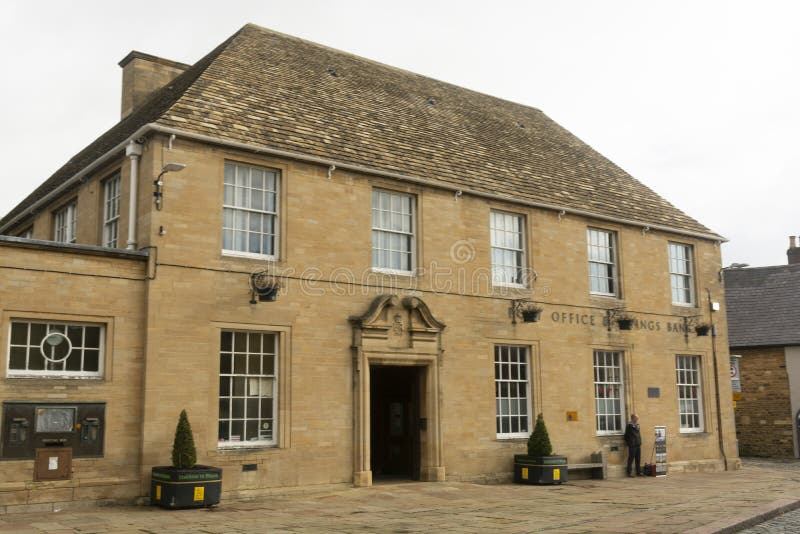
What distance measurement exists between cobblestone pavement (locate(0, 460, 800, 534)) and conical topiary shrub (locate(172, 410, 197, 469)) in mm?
778

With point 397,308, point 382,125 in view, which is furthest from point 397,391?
point 382,125

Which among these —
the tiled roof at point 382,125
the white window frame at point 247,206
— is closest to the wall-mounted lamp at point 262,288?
the white window frame at point 247,206

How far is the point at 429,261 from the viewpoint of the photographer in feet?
60.1

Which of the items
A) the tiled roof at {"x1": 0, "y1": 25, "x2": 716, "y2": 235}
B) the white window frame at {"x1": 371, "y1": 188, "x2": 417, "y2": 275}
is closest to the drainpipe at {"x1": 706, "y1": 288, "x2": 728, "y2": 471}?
the tiled roof at {"x1": 0, "y1": 25, "x2": 716, "y2": 235}

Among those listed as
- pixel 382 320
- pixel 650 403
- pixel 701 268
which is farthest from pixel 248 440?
pixel 701 268

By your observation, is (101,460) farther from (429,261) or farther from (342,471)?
(429,261)

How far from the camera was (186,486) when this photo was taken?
13156 mm

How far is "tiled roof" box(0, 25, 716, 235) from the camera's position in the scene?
16.9 meters

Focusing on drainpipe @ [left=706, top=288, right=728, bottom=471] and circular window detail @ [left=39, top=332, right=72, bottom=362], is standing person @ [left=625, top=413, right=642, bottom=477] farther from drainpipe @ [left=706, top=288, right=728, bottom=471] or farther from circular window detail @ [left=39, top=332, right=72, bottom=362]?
circular window detail @ [left=39, top=332, right=72, bottom=362]

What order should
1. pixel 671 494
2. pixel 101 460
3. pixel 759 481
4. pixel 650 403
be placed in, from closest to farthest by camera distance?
pixel 101 460 → pixel 671 494 → pixel 759 481 → pixel 650 403

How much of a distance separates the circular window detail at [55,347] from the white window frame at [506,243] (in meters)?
9.74

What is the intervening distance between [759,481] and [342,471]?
10.5 metres

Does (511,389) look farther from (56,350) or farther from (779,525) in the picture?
(56,350)

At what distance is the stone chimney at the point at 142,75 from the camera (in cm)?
2362
